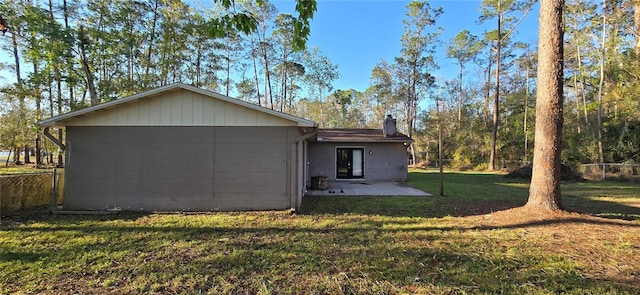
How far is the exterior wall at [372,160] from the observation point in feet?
42.0

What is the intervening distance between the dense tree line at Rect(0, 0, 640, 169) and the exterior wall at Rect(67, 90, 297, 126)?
3.31 metres

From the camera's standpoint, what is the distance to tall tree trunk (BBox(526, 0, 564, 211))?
16.5ft

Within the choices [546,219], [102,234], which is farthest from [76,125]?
[546,219]

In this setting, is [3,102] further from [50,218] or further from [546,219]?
[546,219]

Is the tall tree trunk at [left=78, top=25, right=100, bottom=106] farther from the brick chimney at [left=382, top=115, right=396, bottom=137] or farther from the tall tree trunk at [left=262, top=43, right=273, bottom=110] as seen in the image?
the brick chimney at [left=382, top=115, right=396, bottom=137]

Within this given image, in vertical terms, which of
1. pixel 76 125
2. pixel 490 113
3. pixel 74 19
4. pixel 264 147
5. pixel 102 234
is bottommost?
pixel 102 234

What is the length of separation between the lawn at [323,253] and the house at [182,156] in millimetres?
514

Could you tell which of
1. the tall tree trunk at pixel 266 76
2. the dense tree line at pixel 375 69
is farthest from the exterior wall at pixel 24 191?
the tall tree trunk at pixel 266 76

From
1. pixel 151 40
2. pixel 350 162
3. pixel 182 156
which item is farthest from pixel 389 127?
pixel 151 40

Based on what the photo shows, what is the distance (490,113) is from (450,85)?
5352 millimetres

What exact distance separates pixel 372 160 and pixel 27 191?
36.9 feet

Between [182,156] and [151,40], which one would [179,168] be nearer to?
[182,156]

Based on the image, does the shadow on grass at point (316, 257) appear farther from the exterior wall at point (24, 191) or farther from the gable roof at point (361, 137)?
the gable roof at point (361, 137)

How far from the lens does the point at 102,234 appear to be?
179 inches
